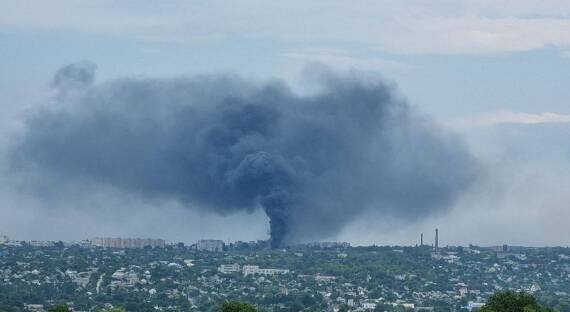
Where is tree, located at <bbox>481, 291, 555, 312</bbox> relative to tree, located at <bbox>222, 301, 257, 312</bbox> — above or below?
above

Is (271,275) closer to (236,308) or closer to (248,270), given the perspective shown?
(248,270)

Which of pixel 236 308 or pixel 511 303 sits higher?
pixel 511 303

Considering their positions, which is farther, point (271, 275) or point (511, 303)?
point (271, 275)

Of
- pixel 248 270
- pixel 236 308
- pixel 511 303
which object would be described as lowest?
pixel 236 308

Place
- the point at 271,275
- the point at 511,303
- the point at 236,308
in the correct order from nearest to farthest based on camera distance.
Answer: the point at 236,308, the point at 511,303, the point at 271,275

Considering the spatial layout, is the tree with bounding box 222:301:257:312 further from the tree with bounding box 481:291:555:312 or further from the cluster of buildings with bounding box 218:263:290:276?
the cluster of buildings with bounding box 218:263:290:276

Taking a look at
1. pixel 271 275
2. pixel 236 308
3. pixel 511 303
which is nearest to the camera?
pixel 236 308

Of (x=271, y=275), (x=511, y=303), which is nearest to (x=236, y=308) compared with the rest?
(x=511, y=303)

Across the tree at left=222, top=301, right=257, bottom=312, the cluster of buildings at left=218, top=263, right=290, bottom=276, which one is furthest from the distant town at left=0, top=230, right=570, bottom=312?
the tree at left=222, top=301, right=257, bottom=312

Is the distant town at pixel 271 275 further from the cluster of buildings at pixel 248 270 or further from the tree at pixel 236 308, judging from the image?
the tree at pixel 236 308

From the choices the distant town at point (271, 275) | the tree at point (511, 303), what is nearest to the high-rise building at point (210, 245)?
the distant town at point (271, 275)
